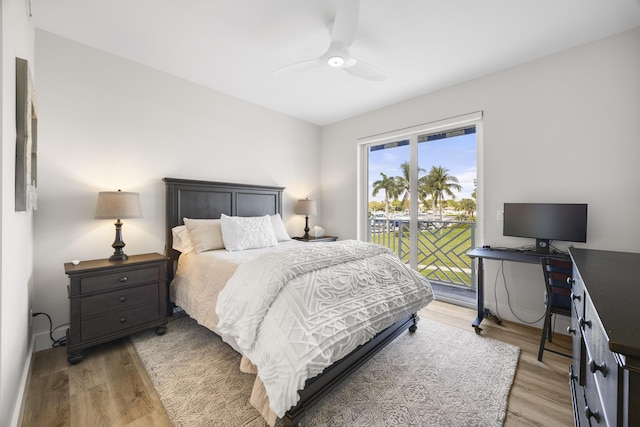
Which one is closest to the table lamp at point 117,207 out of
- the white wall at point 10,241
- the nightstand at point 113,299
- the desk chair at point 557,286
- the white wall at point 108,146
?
the nightstand at point 113,299

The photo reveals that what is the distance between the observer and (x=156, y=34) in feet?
7.68

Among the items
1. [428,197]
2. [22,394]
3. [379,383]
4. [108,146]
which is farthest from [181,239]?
[428,197]

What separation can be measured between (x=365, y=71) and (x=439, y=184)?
2.02 m

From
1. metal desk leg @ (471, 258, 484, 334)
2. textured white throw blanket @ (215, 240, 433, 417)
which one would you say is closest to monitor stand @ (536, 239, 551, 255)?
metal desk leg @ (471, 258, 484, 334)

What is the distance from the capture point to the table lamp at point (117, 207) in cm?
230

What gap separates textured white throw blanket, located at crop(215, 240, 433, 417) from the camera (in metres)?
1.37

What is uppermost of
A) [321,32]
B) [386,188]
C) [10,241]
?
[321,32]

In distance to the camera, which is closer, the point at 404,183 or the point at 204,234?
the point at 204,234

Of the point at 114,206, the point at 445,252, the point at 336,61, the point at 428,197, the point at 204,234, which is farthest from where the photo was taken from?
the point at 445,252

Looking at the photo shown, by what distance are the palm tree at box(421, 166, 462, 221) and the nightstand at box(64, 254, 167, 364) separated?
339 cm

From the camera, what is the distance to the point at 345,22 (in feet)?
6.17

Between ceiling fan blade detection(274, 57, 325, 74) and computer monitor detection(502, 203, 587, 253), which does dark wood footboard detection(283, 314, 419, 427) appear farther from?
ceiling fan blade detection(274, 57, 325, 74)

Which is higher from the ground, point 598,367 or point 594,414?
point 598,367

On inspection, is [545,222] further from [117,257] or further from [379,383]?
[117,257]
